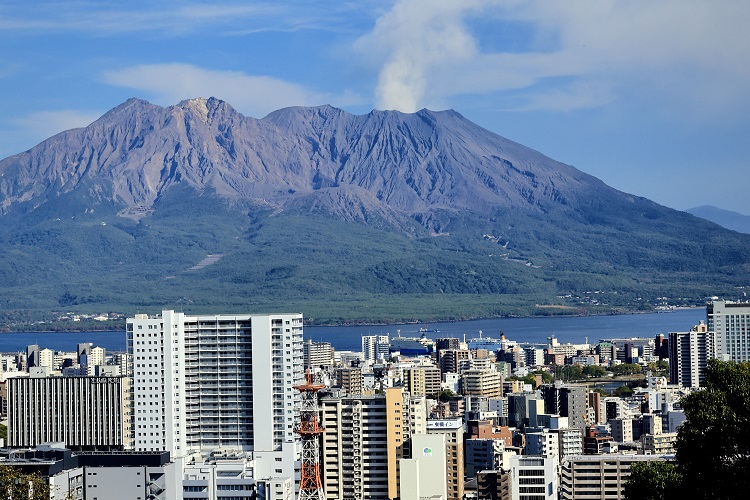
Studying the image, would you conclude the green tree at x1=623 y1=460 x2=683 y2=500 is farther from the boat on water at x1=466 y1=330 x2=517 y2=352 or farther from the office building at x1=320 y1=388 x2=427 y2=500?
the boat on water at x1=466 y1=330 x2=517 y2=352

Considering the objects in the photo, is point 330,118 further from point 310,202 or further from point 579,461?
point 579,461

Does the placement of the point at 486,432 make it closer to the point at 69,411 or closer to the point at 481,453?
the point at 481,453

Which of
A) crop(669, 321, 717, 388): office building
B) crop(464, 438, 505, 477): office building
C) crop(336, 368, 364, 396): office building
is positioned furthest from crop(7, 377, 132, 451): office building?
crop(669, 321, 717, 388): office building

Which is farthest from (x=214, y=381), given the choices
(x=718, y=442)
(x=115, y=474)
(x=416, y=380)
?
(x=416, y=380)

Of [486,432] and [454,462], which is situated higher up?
[486,432]

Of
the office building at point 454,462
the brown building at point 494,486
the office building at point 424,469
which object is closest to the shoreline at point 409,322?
the office building at point 454,462

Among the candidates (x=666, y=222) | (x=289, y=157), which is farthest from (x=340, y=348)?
(x=289, y=157)
